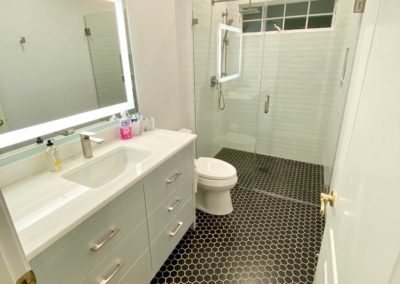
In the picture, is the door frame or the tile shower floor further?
the tile shower floor

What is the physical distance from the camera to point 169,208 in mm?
1541

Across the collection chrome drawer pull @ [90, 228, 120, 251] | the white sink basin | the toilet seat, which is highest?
the white sink basin

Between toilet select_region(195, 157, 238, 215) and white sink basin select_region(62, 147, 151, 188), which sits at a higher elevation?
white sink basin select_region(62, 147, 151, 188)

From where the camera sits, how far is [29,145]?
1225 millimetres

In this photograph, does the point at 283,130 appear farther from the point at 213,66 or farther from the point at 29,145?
the point at 29,145

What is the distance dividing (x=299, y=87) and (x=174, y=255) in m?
2.43

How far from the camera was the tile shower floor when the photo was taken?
1.62 m

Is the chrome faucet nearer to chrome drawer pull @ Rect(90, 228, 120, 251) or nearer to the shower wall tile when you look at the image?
chrome drawer pull @ Rect(90, 228, 120, 251)

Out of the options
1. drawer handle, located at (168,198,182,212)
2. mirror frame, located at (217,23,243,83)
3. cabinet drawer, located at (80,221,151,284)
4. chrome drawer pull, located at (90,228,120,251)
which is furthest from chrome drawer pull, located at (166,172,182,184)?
mirror frame, located at (217,23,243,83)

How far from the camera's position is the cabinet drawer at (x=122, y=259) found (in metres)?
1.03

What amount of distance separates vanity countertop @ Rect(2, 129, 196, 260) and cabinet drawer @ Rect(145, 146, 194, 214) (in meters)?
0.08

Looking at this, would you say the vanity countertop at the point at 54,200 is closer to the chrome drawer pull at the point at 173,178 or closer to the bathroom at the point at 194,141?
the bathroom at the point at 194,141

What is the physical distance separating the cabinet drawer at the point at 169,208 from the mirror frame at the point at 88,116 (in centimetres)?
76

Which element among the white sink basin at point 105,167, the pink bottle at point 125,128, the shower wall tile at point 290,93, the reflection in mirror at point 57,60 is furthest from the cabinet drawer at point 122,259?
the shower wall tile at point 290,93
